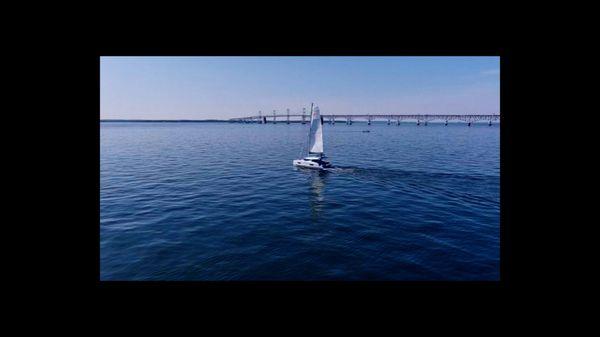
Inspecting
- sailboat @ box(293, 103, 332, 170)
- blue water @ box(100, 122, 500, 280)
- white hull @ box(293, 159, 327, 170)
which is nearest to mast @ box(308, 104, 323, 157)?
sailboat @ box(293, 103, 332, 170)

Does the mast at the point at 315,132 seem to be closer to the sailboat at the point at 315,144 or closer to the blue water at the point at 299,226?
the sailboat at the point at 315,144

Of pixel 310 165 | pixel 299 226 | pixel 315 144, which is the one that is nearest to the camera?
pixel 299 226

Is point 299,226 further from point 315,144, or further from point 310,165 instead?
point 315,144

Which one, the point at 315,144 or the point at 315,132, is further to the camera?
the point at 315,144

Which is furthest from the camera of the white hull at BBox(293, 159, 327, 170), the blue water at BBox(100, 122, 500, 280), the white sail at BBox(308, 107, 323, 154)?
the white sail at BBox(308, 107, 323, 154)

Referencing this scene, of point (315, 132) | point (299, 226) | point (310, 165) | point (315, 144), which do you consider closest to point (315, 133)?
point (315, 132)

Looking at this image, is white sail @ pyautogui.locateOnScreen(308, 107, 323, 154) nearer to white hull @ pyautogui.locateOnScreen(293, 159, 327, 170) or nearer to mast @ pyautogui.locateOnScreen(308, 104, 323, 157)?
mast @ pyautogui.locateOnScreen(308, 104, 323, 157)

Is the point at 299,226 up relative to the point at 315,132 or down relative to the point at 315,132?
down

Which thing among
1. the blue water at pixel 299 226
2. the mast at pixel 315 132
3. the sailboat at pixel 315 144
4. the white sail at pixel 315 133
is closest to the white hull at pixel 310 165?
the sailboat at pixel 315 144
